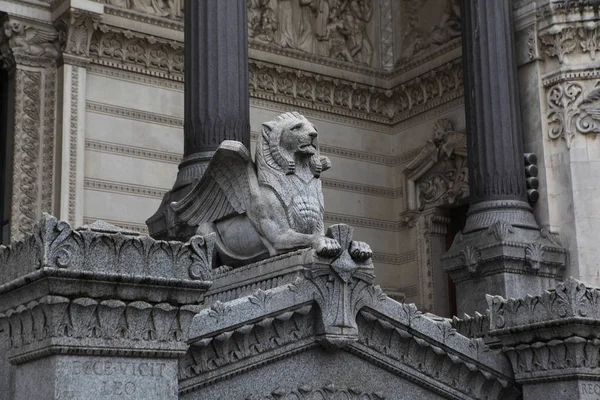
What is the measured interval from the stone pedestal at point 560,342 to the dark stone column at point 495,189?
21.9 feet

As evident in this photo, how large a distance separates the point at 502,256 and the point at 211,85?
5.05 m

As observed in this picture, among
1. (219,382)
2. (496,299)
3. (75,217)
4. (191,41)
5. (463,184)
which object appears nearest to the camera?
(219,382)

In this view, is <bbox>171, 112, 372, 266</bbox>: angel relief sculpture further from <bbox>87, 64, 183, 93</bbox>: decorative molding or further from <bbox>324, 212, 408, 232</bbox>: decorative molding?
<bbox>324, 212, 408, 232</bbox>: decorative molding

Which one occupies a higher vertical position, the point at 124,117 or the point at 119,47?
the point at 119,47

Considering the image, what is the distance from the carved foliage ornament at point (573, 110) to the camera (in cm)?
1742

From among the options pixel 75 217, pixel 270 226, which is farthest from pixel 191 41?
pixel 270 226

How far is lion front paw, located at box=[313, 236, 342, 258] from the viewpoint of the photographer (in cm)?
892

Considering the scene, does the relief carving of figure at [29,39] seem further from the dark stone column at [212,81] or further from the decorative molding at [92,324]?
the decorative molding at [92,324]

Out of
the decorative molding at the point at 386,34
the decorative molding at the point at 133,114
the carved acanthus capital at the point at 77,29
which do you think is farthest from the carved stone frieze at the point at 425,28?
the carved acanthus capital at the point at 77,29

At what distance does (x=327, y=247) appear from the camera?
8.93m

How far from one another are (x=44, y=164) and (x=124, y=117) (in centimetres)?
167

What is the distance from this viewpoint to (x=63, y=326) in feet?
23.3

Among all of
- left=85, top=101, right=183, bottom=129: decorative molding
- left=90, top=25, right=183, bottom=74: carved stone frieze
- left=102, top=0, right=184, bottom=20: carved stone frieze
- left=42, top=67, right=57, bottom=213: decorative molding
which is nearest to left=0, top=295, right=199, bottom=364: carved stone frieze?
left=42, top=67, right=57, bottom=213: decorative molding

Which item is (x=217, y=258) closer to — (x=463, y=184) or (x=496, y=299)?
(x=496, y=299)
